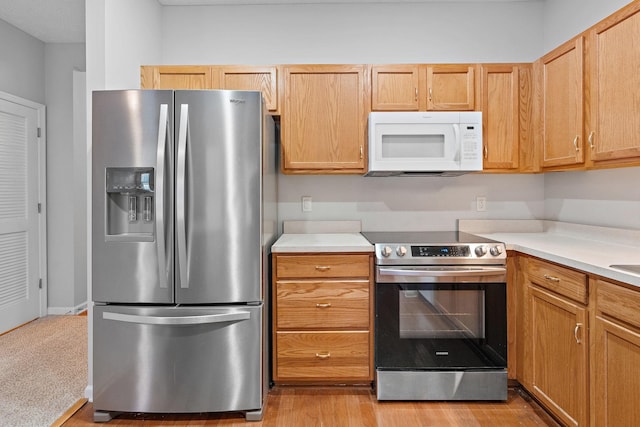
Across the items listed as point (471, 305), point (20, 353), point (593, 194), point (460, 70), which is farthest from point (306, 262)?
point (20, 353)

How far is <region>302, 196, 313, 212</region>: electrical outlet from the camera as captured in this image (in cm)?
319

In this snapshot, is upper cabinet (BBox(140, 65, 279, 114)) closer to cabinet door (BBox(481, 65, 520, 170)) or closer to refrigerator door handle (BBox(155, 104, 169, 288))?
refrigerator door handle (BBox(155, 104, 169, 288))

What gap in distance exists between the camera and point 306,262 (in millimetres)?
2457

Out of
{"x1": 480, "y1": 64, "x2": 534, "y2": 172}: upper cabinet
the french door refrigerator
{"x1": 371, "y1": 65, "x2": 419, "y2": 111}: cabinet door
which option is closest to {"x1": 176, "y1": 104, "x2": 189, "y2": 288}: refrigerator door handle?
the french door refrigerator

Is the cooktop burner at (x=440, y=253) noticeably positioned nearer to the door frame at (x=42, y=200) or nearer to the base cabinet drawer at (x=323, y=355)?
the base cabinet drawer at (x=323, y=355)

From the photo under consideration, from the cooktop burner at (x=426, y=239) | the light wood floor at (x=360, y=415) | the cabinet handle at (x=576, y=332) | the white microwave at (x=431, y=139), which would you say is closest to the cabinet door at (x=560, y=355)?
the cabinet handle at (x=576, y=332)

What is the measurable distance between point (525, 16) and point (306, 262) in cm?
249

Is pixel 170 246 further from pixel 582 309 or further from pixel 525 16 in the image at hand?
pixel 525 16

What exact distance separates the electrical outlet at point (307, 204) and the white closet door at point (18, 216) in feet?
8.56

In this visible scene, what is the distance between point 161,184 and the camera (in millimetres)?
2074

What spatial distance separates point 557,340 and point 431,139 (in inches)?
52.9

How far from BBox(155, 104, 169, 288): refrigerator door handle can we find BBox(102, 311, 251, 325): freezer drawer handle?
24 centimetres

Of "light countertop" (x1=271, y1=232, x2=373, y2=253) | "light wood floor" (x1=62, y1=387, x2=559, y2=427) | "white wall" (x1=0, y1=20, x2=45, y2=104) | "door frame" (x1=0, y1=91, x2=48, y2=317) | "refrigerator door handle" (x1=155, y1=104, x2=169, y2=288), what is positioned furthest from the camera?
"door frame" (x1=0, y1=91, x2=48, y2=317)

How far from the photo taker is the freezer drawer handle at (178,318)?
210cm
